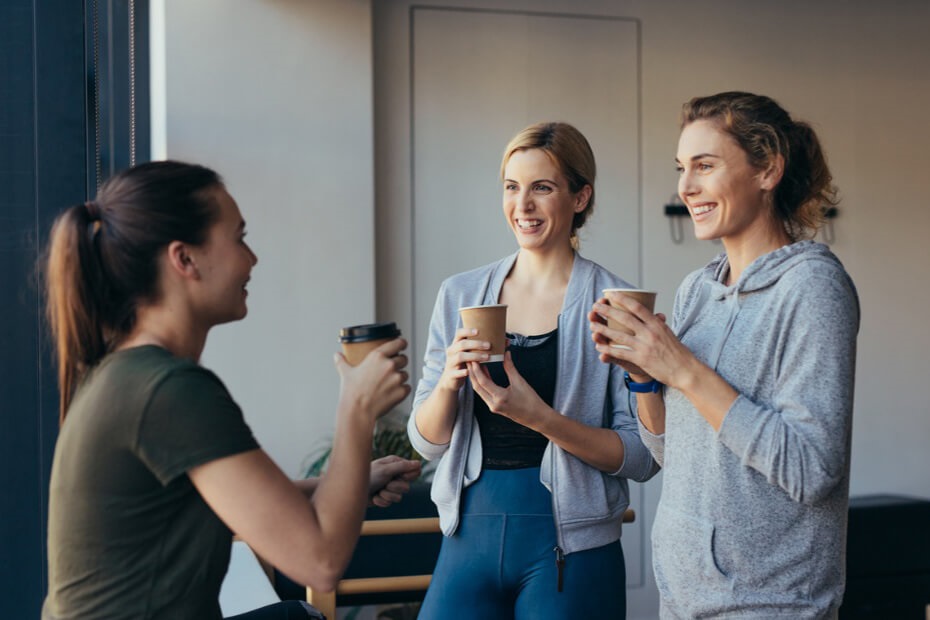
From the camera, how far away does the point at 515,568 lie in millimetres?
1877

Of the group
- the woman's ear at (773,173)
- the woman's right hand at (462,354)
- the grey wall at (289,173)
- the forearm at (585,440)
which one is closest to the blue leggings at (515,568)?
the forearm at (585,440)

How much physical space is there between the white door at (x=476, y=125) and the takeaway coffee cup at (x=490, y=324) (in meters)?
2.58

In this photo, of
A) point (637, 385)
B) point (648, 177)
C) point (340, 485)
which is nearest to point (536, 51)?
point (648, 177)

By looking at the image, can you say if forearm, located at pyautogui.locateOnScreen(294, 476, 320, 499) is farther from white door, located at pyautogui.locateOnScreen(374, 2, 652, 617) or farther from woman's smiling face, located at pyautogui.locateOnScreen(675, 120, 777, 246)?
white door, located at pyautogui.locateOnScreen(374, 2, 652, 617)

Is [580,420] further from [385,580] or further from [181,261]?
[385,580]

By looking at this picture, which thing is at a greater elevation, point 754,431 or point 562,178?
point 562,178

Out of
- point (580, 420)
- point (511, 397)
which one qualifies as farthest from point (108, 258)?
point (580, 420)

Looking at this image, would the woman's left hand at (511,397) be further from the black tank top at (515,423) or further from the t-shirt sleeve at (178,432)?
the t-shirt sleeve at (178,432)

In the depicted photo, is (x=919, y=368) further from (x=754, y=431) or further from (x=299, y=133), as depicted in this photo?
(x=754, y=431)

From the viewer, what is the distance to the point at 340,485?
4.10 ft

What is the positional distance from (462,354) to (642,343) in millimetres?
376

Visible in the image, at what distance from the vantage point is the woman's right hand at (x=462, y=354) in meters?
1.76

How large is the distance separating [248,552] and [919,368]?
3.78 metres

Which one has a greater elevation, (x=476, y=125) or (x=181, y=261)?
(x=476, y=125)
